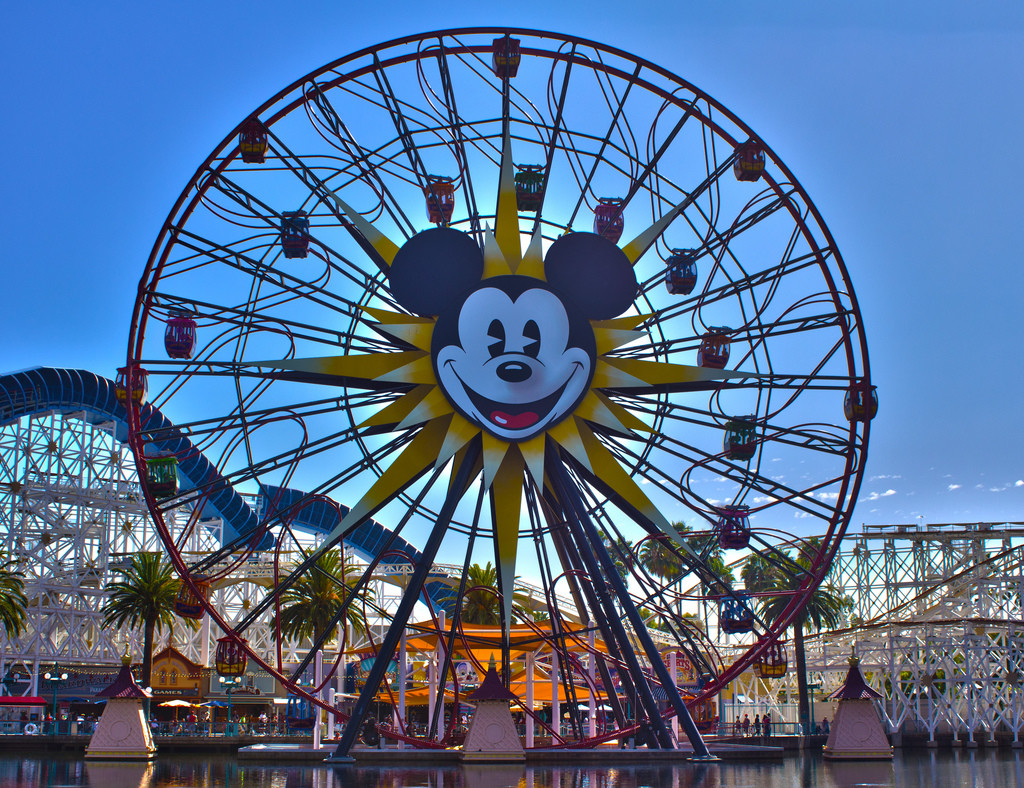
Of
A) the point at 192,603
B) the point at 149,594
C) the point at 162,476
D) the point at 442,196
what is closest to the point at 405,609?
the point at 192,603

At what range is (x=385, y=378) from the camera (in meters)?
26.2

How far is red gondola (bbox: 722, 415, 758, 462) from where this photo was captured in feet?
92.8

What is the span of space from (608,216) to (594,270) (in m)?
3.29

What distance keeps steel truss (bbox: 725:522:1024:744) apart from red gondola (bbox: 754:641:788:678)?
72.5 feet

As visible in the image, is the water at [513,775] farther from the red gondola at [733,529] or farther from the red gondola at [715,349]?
the red gondola at [715,349]

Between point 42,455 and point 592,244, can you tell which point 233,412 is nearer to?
point 592,244

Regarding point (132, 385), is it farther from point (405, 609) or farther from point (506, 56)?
point (506, 56)

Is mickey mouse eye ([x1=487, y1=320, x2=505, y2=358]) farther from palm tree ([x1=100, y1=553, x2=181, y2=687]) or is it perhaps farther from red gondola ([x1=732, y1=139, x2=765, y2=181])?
palm tree ([x1=100, y1=553, x2=181, y2=687])

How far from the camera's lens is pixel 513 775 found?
914 inches

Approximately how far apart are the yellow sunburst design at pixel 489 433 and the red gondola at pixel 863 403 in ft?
9.52

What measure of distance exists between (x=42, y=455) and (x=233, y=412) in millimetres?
36848

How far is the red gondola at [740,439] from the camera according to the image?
2828cm

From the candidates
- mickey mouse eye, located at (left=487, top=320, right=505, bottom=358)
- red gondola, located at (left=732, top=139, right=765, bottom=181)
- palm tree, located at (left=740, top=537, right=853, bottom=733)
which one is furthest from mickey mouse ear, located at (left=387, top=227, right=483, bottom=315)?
palm tree, located at (left=740, top=537, right=853, bottom=733)

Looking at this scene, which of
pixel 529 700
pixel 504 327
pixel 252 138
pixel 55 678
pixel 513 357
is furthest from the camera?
pixel 55 678
